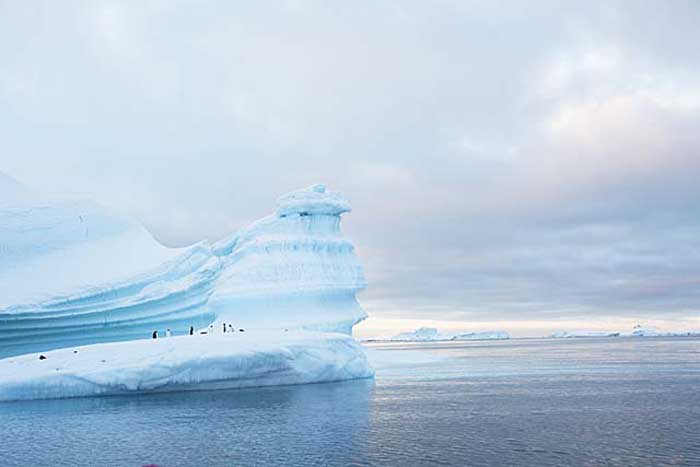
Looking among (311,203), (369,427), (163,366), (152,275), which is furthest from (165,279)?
(369,427)

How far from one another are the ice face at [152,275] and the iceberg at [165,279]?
72 mm

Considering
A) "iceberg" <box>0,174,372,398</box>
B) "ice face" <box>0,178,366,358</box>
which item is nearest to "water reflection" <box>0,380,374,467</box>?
"iceberg" <box>0,174,372,398</box>

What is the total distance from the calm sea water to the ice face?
12792 millimetres

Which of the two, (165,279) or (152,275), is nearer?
(152,275)

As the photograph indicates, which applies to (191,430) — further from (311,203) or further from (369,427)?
(311,203)

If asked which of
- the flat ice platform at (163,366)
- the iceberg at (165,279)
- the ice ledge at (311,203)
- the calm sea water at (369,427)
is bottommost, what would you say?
the calm sea water at (369,427)

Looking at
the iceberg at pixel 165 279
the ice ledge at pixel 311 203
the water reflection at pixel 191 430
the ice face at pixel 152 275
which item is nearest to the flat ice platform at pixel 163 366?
the water reflection at pixel 191 430

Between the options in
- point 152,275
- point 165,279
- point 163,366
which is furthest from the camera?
point 165,279

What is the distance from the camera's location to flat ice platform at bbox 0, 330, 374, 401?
29516 mm

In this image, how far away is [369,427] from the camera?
20.7m

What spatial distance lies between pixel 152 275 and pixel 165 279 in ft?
3.62

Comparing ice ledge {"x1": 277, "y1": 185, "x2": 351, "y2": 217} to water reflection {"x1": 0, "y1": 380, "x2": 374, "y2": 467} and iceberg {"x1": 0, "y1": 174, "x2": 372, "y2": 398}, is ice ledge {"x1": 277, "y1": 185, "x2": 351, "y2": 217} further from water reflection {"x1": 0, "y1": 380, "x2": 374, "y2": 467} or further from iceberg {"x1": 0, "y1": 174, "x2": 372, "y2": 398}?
water reflection {"x1": 0, "y1": 380, "x2": 374, "y2": 467}

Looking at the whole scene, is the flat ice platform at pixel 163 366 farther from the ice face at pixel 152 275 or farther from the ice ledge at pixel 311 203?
the ice ledge at pixel 311 203

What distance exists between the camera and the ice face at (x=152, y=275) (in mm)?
41062
